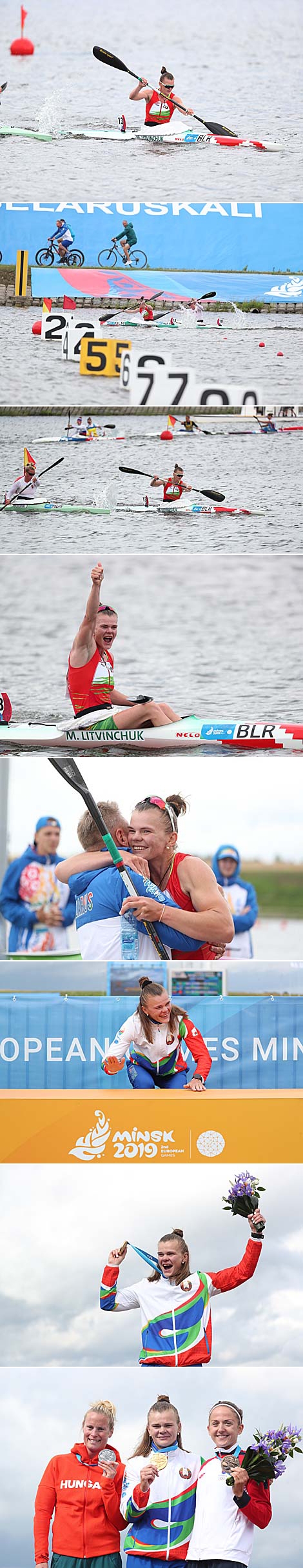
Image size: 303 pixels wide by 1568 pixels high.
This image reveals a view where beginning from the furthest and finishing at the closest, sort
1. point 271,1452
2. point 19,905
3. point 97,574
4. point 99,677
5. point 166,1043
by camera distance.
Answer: point 99,677
point 97,574
point 19,905
point 166,1043
point 271,1452

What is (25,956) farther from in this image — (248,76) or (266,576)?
(248,76)

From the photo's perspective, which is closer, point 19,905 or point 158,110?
point 19,905

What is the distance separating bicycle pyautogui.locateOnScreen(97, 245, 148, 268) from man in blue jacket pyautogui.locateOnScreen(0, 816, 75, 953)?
6.52 ft

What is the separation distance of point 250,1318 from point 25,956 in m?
1.01

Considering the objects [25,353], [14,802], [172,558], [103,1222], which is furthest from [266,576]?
[103,1222]

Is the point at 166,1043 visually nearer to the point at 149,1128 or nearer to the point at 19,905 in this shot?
the point at 149,1128

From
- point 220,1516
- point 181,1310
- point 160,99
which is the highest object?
point 160,99

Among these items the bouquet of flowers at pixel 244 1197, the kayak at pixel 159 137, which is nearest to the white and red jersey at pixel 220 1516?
the bouquet of flowers at pixel 244 1197

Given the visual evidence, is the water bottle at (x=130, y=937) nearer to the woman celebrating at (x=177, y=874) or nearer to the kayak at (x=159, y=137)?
the woman celebrating at (x=177, y=874)

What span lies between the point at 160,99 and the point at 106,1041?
2971 millimetres

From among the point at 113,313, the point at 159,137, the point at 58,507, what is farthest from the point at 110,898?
the point at 159,137

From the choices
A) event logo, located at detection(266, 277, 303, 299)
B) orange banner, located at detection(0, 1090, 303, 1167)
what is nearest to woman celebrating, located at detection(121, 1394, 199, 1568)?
orange banner, located at detection(0, 1090, 303, 1167)

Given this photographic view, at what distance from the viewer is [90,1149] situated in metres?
3.80

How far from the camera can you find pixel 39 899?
395 cm
